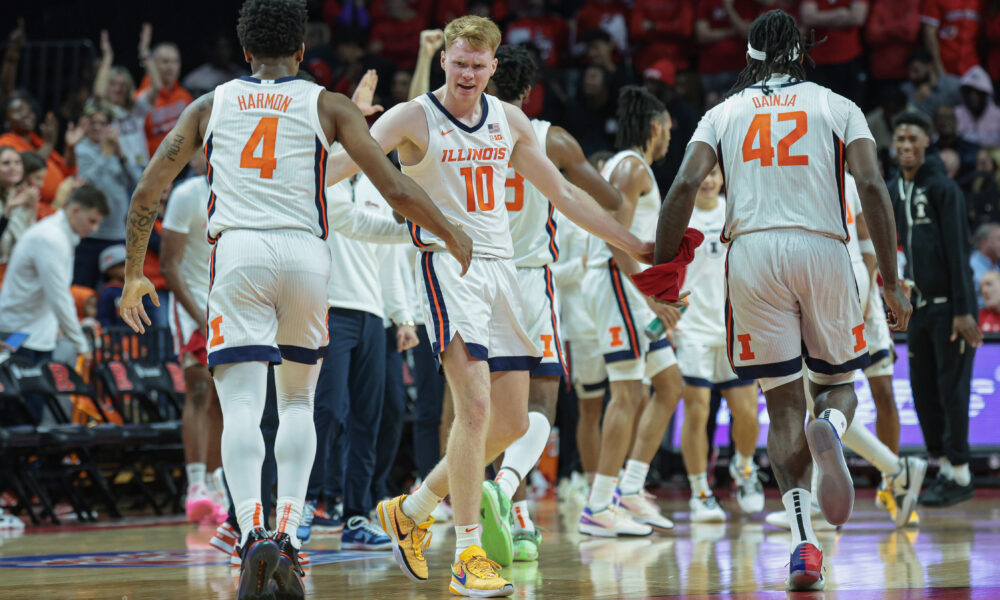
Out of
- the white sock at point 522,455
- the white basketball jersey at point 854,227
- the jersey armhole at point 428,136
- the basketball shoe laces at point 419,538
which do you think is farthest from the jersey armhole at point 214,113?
the white basketball jersey at point 854,227

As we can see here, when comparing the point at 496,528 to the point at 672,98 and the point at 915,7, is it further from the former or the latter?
the point at 915,7

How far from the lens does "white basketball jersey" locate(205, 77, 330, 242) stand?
466 centimetres

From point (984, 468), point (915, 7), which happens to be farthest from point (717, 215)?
point (915, 7)

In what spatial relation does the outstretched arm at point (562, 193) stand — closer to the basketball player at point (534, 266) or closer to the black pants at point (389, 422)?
the basketball player at point (534, 266)

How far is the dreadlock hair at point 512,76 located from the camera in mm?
6184

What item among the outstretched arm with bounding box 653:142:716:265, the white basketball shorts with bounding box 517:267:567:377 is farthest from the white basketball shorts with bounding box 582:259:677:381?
the outstretched arm with bounding box 653:142:716:265

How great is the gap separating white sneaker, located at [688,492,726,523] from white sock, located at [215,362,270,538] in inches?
173

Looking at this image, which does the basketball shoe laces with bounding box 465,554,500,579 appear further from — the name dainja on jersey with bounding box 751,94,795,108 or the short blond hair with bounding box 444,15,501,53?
the name dainja on jersey with bounding box 751,94,795,108

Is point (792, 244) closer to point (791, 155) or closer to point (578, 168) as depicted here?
point (791, 155)

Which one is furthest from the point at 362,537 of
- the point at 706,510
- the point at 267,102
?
the point at 267,102

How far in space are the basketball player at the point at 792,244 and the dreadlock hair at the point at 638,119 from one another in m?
2.48

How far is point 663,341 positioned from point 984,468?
468 cm

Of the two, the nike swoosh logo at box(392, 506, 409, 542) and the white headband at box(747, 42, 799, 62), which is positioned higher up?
the white headband at box(747, 42, 799, 62)

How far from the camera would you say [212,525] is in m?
8.38
